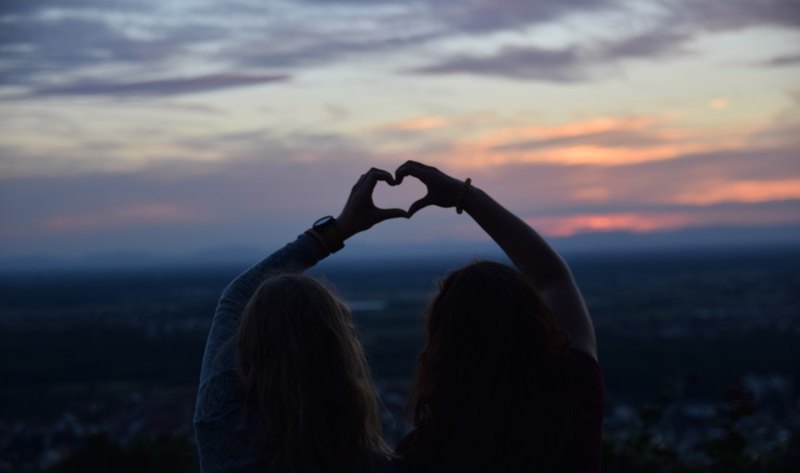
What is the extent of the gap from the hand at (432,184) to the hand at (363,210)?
4cm

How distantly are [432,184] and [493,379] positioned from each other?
660 millimetres

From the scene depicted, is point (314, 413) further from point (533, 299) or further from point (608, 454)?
point (608, 454)

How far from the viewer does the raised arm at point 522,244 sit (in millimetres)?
2062

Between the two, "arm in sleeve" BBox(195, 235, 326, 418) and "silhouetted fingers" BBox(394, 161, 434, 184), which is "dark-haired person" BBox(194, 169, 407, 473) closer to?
"arm in sleeve" BBox(195, 235, 326, 418)

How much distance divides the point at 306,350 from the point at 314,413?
12cm

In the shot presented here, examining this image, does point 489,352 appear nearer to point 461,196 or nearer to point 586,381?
point 586,381

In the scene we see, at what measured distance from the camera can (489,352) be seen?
5.82ft

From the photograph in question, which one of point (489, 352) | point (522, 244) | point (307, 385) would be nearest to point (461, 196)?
point (522, 244)

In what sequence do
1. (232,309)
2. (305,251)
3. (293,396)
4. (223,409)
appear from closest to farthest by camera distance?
1. (293,396)
2. (223,409)
3. (232,309)
4. (305,251)

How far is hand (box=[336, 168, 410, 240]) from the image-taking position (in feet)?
7.44

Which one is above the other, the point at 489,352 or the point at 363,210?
the point at 363,210

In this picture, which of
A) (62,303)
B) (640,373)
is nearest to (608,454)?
(640,373)

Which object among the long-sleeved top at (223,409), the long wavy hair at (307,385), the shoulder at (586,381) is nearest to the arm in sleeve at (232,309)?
the long-sleeved top at (223,409)

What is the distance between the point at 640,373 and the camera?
30.8 meters
